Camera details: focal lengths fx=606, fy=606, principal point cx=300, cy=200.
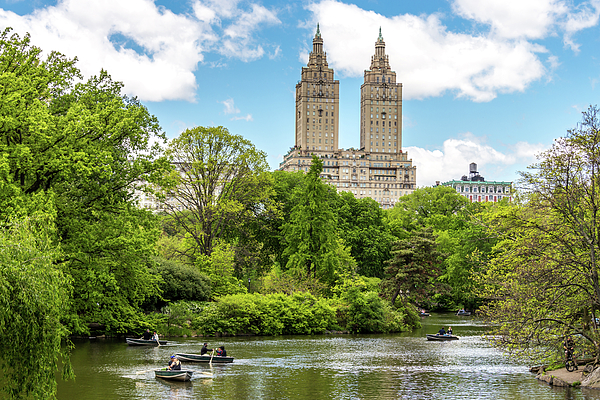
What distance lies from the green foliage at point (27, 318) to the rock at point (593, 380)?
19.3m

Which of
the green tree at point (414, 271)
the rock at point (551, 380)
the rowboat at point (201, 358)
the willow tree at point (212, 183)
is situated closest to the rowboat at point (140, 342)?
the rowboat at point (201, 358)

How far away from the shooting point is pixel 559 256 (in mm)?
24516

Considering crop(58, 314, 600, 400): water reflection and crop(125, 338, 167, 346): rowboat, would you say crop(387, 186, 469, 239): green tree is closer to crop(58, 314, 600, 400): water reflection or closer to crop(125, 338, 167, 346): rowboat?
crop(58, 314, 600, 400): water reflection

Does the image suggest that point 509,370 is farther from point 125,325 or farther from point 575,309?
point 125,325

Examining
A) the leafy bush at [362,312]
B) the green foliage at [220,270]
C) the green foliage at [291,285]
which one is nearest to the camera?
the green foliage at [220,270]

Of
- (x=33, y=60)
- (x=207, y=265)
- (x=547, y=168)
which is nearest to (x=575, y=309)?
(x=547, y=168)

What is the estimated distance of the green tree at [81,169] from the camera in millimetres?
26578

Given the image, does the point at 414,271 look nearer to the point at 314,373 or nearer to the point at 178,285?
the point at 178,285

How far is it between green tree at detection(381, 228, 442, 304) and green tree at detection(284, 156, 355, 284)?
181 inches

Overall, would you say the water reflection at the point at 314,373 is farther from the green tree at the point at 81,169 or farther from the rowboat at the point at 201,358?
the green tree at the point at 81,169

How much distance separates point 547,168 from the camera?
2542cm

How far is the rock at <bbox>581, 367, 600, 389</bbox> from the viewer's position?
2312cm

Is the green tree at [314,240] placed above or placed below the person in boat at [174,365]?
above

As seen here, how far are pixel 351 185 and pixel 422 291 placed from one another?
431ft
